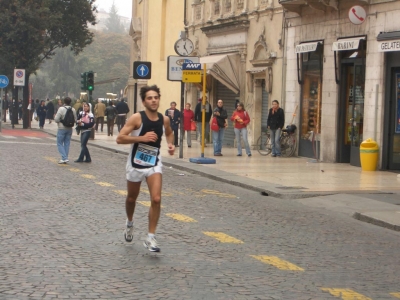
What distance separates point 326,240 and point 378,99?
484 inches

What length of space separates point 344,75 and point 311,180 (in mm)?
6646

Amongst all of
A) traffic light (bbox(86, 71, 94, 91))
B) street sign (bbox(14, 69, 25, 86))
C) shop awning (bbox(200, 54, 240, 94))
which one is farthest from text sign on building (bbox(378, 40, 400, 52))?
street sign (bbox(14, 69, 25, 86))

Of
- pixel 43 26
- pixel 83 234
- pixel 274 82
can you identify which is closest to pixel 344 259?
pixel 83 234

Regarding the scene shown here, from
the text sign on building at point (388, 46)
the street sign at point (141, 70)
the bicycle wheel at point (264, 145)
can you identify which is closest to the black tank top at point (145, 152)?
the text sign on building at point (388, 46)

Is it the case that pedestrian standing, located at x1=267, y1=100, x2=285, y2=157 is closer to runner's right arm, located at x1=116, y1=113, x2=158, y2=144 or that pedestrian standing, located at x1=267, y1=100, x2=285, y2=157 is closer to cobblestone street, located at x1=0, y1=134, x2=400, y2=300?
cobblestone street, located at x1=0, y1=134, x2=400, y2=300

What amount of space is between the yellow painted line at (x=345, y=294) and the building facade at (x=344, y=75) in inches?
558

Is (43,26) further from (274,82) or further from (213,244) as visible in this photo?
(213,244)

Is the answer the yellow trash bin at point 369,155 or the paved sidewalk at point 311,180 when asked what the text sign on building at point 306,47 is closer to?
the paved sidewalk at point 311,180

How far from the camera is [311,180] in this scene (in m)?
19.4

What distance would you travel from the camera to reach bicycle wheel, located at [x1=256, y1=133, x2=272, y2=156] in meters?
28.6

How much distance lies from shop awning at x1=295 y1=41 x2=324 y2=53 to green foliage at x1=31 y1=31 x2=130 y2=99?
91.7 metres

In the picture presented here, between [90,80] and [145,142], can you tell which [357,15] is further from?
[90,80]

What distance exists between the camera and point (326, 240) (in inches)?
435

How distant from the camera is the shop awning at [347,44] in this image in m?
23.4
